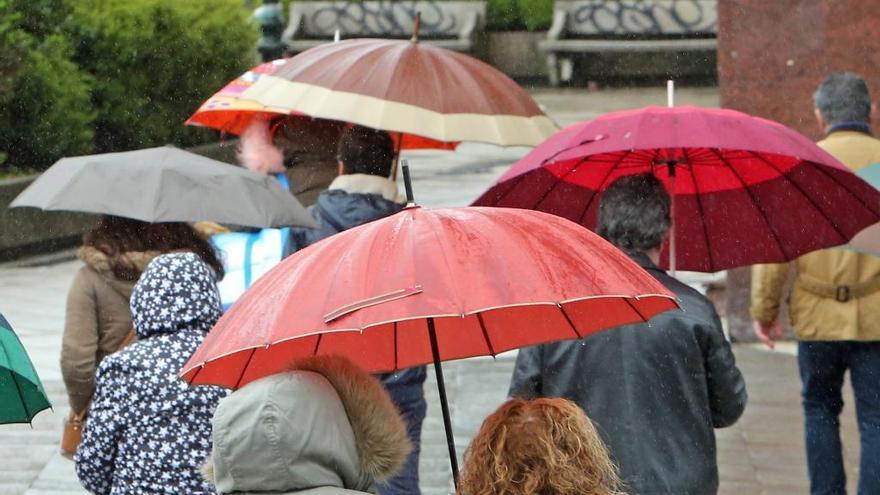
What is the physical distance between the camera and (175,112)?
17.3 metres

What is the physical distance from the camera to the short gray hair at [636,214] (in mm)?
4605

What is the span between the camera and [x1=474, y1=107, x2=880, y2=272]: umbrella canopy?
5.04 m

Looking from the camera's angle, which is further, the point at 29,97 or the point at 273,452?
the point at 29,97

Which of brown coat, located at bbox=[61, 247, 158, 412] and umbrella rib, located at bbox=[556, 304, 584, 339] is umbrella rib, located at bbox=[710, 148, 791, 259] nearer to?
umbrella rib, located at bbox=[556, 304, 584, 339]

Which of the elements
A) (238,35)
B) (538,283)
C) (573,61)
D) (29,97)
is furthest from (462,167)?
(538,283)

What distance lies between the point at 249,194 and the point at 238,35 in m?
12.9

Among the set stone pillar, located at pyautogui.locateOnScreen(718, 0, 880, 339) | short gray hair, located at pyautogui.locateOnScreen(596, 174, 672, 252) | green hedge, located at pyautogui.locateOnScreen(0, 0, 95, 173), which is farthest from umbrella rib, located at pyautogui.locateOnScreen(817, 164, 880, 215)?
green hedge, located at pyautogui.locateOnScreen(0, 0, 95, 173)

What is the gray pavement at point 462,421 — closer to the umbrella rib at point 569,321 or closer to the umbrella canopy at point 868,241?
the umbrella canopy at point 868,241

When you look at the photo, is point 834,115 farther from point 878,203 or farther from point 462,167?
point 462,167

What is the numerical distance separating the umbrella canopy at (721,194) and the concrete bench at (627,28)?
920 inches

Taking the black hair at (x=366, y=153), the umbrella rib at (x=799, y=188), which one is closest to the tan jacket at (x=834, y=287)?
the umbrella rib at (x=799, y=188)

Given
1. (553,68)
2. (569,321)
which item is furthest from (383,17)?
(569,321)

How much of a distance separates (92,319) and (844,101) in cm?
313

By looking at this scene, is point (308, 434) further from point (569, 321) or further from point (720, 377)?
point (720, 377)
